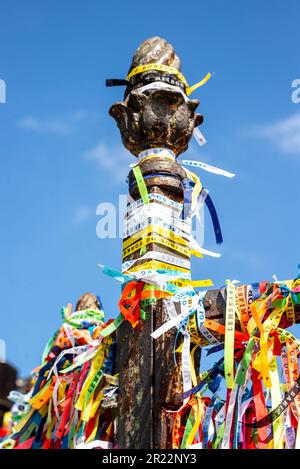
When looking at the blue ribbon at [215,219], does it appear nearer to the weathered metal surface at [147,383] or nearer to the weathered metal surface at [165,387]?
the weathered metal surface at [147,383]

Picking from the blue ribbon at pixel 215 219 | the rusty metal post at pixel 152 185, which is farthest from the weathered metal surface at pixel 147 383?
the blue ribbon at pixel 215 219

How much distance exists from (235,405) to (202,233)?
94 centimetres

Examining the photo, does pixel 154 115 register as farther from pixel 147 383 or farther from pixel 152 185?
pixel 147 383

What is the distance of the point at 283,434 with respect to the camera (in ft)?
8.70

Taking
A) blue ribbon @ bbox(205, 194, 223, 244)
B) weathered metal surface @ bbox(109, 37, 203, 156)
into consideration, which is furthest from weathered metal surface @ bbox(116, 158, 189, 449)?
weathered metal surface @ bbox(109, 37, 203, 156)

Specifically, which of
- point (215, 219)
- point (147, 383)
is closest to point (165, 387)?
point (147, 383)

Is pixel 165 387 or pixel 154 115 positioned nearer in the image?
pixel 165 387

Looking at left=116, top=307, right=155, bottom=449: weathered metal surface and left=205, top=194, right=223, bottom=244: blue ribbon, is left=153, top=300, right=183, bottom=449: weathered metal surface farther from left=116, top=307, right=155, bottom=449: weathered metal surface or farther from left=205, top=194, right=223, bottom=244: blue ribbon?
left=205, top=194, right=223, bottom=244: blue ribbon

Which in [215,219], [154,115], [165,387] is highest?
[154,115]

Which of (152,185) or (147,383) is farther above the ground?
(152,185)
